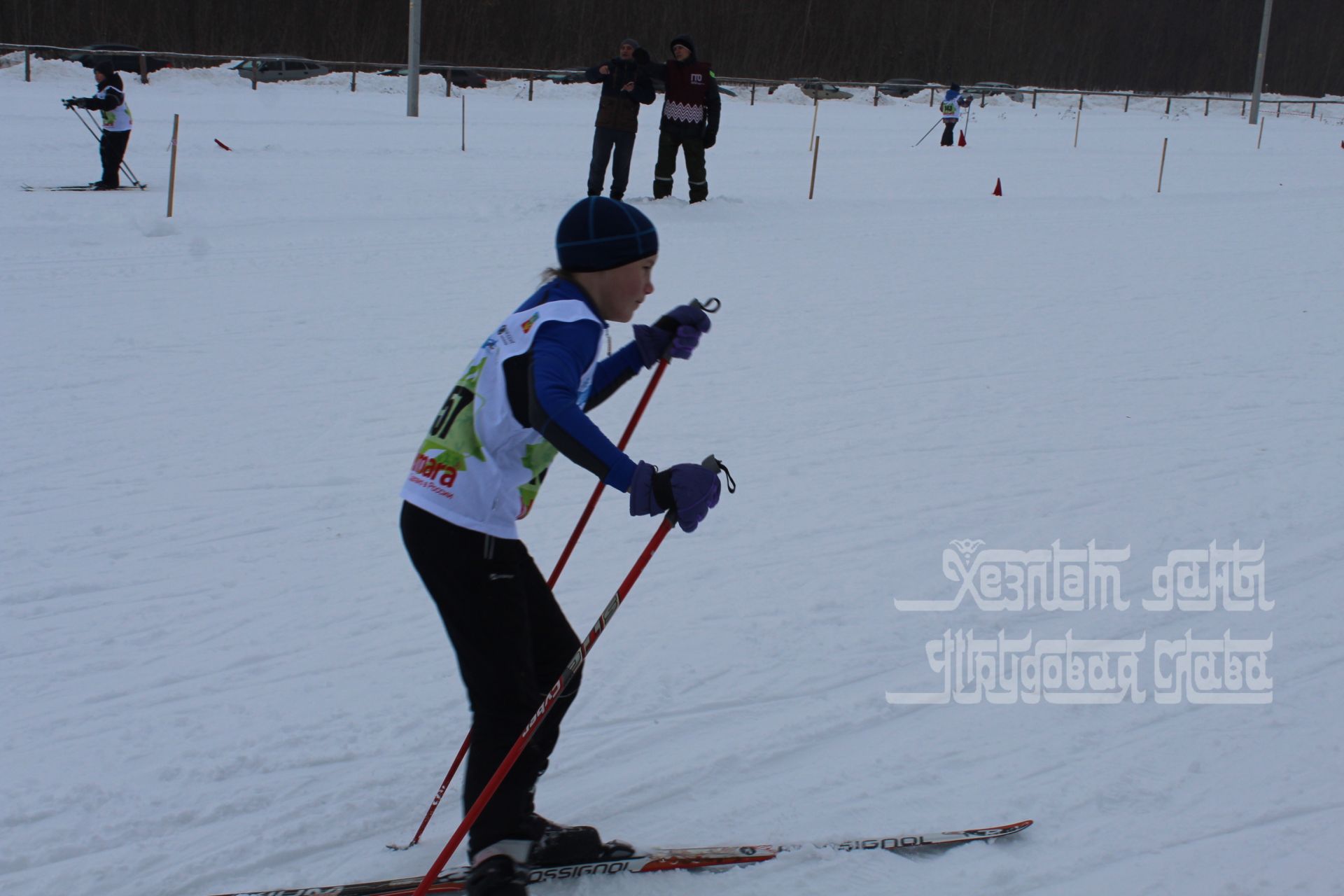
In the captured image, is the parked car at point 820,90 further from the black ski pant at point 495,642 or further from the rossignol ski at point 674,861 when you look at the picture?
the black ski pant at point 495,642

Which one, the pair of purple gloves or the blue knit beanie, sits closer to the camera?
the pair of purple gloves

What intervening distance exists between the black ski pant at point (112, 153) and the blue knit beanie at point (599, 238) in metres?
10.7

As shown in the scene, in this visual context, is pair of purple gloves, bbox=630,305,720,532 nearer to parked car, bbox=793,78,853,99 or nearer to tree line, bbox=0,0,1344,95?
parked car, bbox=793,78,853,99

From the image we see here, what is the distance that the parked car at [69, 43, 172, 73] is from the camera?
23.0 metres

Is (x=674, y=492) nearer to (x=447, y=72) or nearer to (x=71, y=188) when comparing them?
(x=71, y=188)

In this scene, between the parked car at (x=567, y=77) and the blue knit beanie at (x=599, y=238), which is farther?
the parked car at (x=567, y=77)

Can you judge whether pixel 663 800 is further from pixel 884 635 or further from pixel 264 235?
pixel 264 235

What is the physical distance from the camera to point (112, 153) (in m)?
11.6

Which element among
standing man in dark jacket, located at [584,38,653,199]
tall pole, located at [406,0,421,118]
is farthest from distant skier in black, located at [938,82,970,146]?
standing man in dark jacket, located at [584,38,653,199]

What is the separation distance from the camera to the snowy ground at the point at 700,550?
Result: 118 inches

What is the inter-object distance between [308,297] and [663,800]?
242 inches

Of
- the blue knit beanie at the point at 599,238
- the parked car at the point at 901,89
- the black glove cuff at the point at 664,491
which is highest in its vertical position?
the parked car at the point at 901,89

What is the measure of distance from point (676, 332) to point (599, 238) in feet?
2.13

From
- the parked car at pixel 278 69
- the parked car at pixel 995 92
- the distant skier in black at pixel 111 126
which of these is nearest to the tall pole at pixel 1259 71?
the parked car at pixel 995 92
